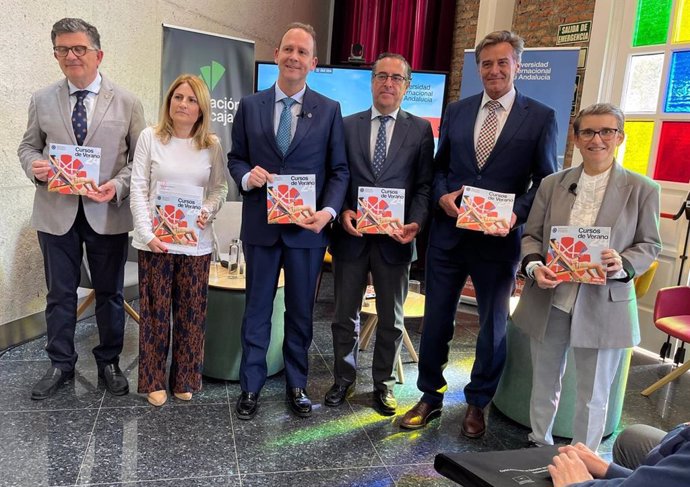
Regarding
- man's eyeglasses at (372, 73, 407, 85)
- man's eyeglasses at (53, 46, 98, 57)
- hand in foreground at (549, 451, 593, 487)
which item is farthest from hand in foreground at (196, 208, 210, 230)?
hand in foreground at (549, 451, 593, 487)

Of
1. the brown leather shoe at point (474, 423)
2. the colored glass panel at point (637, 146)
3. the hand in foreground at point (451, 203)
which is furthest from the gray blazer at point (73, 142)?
the colored glass panel at point (637, 146)

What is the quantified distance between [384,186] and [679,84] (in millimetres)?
2736

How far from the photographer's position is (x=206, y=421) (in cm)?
288

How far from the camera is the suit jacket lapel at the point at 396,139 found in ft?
Answer: 9.36

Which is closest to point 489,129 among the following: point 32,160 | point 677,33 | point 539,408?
point 539,408

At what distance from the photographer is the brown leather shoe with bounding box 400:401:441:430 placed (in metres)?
2.93

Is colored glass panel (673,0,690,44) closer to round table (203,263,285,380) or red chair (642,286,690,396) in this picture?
red chair (642,286,690,396)

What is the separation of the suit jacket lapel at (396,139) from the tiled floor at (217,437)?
1333 mm

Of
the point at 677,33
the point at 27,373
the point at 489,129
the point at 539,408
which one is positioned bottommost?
the point at 27,373

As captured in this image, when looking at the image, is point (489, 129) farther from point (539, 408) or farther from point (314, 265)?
point (539, 408)

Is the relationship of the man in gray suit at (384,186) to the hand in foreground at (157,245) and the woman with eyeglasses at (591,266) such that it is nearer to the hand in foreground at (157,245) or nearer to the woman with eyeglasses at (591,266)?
the woman with eyeglasses at (591,266)

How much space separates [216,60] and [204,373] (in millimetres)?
3022

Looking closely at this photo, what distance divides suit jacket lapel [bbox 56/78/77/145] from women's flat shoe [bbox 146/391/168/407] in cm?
134

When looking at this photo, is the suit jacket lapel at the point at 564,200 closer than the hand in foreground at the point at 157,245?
Yes
